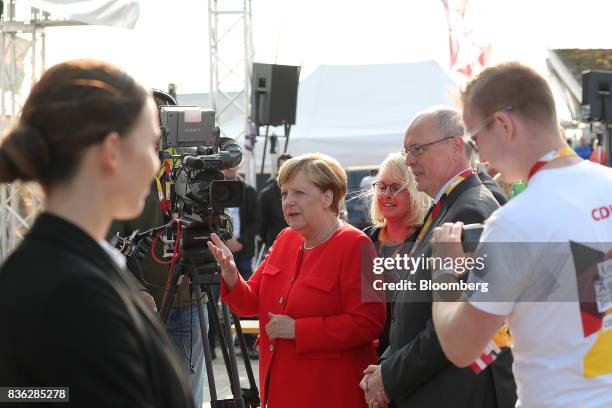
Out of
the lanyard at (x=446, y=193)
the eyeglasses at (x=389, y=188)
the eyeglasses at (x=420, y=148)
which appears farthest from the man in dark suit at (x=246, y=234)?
the lanyard at (x=446, y=193)

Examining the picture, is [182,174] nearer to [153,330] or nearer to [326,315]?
[326,315]

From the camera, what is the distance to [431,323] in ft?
8.54

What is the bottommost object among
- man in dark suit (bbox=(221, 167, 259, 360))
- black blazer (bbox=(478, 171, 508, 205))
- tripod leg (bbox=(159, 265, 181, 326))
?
man in dark suit (bbox=(221, 167, 259, 360))

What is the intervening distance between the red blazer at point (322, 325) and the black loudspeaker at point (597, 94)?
7465 mm

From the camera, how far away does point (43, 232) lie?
131 cm

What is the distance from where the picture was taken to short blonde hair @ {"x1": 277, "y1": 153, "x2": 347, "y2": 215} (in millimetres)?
3406

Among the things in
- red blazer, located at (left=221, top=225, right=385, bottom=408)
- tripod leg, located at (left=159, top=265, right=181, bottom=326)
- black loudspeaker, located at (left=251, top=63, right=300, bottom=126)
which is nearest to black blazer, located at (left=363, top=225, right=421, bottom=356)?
red blazer, located at (left=221, top=225, right=385, bottom=408)

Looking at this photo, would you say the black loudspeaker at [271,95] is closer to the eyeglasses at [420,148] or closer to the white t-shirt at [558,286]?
the eyeglasses at [420,148]

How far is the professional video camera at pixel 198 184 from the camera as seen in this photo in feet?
10.7

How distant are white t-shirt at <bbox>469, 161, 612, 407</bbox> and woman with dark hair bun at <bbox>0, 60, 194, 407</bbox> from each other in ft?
2.55

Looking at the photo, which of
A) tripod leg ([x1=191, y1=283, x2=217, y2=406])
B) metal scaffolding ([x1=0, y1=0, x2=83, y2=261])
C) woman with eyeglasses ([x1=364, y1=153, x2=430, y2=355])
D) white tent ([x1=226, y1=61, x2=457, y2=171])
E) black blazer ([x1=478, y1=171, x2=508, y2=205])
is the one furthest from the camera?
A: white tent ([x1=226, y1=61, x2=457, y2=171])

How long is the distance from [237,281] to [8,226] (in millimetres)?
5402

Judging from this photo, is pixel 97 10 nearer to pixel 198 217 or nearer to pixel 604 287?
pixel 198 217

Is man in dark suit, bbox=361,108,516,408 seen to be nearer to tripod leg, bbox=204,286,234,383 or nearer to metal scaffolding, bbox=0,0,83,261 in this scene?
tripod leg, bbox=204,286,234,383
